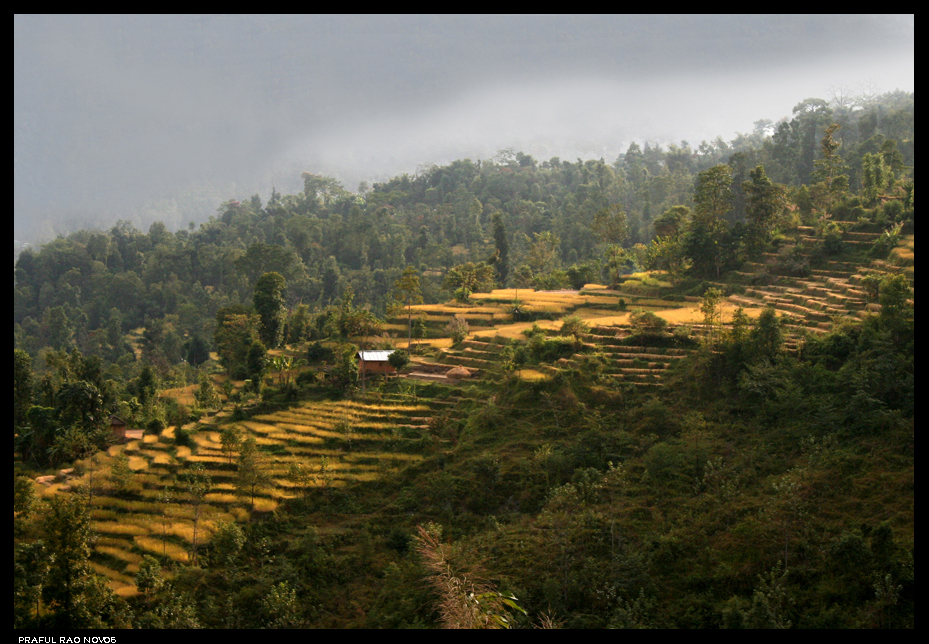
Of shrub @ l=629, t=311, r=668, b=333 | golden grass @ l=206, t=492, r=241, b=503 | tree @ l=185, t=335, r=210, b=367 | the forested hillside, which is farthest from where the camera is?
tree @ l=185, t=335, r=210, b=367

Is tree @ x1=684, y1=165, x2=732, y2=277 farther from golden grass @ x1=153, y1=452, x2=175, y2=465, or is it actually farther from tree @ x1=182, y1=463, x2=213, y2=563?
golden grass @ x1=153, y1=452, x2=175, y2=465

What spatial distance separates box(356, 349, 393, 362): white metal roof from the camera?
2364cm

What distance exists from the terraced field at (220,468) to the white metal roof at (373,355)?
237cm

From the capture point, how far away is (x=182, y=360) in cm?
4091

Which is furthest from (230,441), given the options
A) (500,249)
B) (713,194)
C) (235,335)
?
(500,249)

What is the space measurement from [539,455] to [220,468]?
8.64 m

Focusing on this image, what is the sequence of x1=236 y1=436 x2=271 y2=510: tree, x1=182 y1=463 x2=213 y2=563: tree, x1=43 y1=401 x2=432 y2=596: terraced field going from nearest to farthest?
x1=182 y1=463 x2=213 y2=563: tree < x1=43 y1=401 x2=432 y2=596: terraced field < x1=236 y1=436 x2=271 y2=510: tree

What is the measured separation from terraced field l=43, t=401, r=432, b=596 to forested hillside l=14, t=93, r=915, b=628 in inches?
3.1

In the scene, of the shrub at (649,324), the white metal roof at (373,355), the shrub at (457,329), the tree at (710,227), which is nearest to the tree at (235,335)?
the white metal roof at (373,355)

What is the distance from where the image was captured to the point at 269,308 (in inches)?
1145

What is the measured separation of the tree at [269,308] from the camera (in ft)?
95.5

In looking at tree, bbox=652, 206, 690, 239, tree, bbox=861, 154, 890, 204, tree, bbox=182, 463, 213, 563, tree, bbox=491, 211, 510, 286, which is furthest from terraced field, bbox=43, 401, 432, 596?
tree, bbox=861, 154, 890, 204
